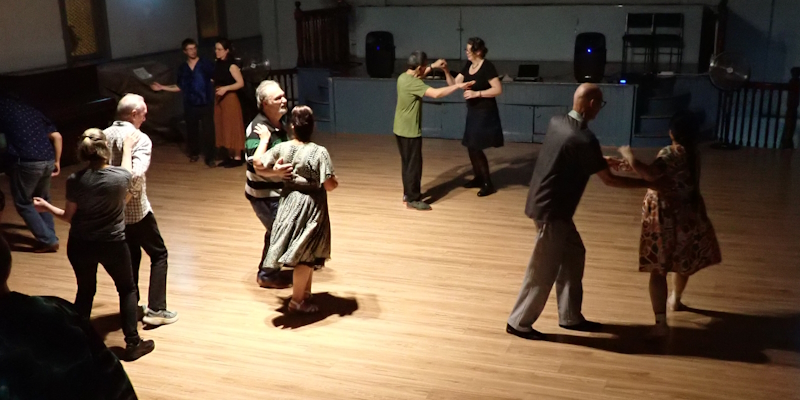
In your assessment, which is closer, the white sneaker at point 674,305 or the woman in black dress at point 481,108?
the white sneaker at point 674,305

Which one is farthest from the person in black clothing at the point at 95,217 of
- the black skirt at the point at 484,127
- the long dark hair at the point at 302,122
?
the black skirt at the point at 484,127

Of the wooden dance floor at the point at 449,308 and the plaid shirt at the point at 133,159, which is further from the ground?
the plaid shirt at the point at 133,159

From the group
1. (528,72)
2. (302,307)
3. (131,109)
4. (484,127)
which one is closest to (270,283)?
(302,307)

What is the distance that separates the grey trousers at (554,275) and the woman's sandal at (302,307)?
118 centimetres

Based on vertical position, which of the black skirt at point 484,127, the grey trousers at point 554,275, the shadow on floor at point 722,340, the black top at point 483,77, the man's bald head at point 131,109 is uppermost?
the man's bald head at point 131,109

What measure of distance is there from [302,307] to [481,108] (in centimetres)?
299

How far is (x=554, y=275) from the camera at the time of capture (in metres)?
4.30

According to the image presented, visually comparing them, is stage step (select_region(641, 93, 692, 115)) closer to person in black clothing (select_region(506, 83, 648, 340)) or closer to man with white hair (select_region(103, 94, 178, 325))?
person in black clothing (select_region(506, 83, 648, 340))

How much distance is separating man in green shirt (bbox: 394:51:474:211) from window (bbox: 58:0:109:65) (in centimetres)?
482

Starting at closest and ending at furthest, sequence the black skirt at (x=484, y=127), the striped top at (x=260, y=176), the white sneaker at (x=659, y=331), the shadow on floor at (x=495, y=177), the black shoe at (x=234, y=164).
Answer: the white sneaker at (x=659, y=331)
the striped top at (x=260, y=176)
the black skirt at (x=484, y=127)
the shadow on floor at (x=495, y=177)
the black shoe at (x=234, y=164)

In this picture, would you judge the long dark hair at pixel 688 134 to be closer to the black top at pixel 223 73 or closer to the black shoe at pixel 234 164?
the black top at pixel 223 73

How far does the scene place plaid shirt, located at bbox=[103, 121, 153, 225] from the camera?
428 cm

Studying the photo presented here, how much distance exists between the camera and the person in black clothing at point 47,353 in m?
1.93

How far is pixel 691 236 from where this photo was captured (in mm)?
4207
